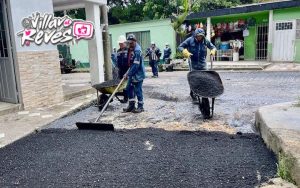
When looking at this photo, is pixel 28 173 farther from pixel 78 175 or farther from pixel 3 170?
pixel 78 175

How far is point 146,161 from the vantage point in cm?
403

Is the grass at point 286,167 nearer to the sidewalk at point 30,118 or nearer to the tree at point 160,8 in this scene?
the sidewalk at point 30,118

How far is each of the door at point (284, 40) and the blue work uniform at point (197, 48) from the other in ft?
32.5

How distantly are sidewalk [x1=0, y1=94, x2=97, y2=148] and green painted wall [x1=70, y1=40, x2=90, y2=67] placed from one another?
13.7 m

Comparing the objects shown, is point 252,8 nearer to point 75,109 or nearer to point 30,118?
point 75,109

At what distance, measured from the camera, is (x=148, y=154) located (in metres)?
4.27

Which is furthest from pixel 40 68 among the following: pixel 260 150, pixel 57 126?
pixel 260 150

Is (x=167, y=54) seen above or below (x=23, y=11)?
below

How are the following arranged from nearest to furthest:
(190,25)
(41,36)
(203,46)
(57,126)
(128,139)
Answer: (128,139)
(57,126)
(203,46)
(41,36)
(190,25)

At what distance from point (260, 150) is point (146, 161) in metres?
1.56

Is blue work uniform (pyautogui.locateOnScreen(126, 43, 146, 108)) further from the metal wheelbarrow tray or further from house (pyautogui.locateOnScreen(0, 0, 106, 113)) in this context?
house (pyautogui.locateOnScreen(0, 0, 106, 113))

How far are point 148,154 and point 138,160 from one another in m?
0.24

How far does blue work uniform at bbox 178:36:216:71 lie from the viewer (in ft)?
22.6

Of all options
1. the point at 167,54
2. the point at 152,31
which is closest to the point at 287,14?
the point at 167,54
